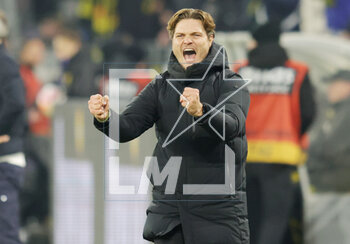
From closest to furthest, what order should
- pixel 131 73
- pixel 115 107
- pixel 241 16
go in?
pixel 115 107
pixel 131 73
pixel 241 16

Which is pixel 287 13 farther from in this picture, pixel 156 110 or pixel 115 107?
pixel 156 110

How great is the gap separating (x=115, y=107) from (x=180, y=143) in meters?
1.02

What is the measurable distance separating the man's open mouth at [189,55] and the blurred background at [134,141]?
141 centimetres

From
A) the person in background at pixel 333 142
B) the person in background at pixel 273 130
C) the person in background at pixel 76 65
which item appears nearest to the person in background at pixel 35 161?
the person in background at pixel 76 65

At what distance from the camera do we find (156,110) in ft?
17.0

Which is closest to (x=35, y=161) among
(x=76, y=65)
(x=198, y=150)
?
(x=76, y=65)

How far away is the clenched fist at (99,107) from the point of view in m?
4.85

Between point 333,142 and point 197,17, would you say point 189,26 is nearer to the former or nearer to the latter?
point 197,17

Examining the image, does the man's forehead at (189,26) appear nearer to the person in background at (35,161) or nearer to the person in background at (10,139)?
the person in background at (10,139)

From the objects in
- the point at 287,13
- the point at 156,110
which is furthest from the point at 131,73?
the point at 287,13

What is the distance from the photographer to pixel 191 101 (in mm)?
4594

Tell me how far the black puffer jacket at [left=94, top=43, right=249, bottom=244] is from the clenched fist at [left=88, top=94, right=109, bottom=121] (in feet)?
0.30

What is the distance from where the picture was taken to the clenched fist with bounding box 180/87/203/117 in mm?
4594

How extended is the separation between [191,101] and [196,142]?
18.4 inches
